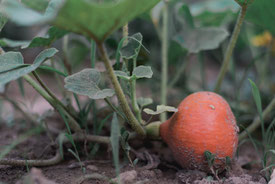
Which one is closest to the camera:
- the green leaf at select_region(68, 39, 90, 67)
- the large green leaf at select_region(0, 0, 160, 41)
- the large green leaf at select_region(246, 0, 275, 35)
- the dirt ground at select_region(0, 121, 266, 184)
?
the large green leaf at select_region(0, 0, 160, 41)

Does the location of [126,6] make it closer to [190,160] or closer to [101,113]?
[190,160]

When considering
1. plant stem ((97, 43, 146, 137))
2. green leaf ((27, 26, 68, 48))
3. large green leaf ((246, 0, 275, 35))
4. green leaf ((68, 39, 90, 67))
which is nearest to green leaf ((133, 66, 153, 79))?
plant stem ((97, 43, 146, 137))

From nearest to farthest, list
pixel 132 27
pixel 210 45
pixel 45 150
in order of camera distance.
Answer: pixel 45 150 < pixel 210 45 < pixel 132 27

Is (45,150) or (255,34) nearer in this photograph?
(45,150)

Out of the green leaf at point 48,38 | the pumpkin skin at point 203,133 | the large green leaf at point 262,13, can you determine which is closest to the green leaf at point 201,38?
the large green leaf at point 262,13

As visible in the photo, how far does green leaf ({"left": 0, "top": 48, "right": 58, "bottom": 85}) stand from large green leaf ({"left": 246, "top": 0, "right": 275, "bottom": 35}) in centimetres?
79

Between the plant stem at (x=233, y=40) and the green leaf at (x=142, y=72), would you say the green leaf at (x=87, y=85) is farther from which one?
the plant stem at (x=233, y=40)

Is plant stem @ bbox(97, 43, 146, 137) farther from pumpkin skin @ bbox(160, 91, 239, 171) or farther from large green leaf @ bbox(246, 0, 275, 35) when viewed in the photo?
large green leaf @ bbox(246, 0, 275, 35)

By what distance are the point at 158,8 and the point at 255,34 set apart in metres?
0.80

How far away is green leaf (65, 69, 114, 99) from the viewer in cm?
69

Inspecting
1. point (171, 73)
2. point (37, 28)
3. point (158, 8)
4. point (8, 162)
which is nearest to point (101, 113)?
point (8, 162)

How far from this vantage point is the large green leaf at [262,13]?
108cm

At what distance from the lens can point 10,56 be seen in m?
0.73

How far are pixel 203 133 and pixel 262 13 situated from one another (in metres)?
0.62
